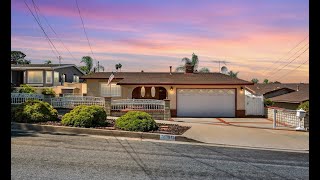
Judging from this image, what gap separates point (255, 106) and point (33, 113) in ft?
58.3

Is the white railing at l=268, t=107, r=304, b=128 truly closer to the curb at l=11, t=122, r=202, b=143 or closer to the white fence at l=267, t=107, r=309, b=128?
the white fence at l=267, t=107, r=309, b=128

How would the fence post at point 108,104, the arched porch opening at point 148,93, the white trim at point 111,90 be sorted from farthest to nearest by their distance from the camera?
the white trim at point 111,90 < the arched porch opening at point 148,93 < the fence post at point 108,104

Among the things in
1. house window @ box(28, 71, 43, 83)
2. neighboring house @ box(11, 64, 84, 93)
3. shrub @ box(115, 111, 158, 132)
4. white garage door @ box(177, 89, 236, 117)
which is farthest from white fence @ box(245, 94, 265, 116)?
house window @ box(28, 71, 43, 83)

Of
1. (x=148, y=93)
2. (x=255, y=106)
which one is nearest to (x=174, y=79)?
(x=148, y=93)

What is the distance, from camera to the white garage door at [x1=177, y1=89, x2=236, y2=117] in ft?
88.6

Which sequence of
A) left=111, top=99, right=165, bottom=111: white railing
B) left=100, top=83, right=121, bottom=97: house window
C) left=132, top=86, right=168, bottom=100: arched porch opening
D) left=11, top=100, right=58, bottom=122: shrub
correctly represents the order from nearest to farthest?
left=11, top=100, right=58, bottom=122: shrub, left=111, top=99, right=165, bottom=111: white railing, left=132, top=86, right=168, bottom=100: arched porch opening, left=100, top=83, right=121, bottom=97: house window

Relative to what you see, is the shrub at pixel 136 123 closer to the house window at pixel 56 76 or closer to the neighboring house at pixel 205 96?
the neighboring house at pixel 205 96

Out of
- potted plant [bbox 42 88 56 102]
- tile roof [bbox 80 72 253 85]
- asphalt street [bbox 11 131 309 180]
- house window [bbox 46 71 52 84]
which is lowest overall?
asphalt street [bbox 11 131 309 180]

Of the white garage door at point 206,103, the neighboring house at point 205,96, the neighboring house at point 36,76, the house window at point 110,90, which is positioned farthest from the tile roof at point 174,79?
the neighboring house at point 36,76

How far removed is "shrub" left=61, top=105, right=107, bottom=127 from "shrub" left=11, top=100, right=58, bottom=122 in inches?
59.9

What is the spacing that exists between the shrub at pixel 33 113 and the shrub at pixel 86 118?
152cm

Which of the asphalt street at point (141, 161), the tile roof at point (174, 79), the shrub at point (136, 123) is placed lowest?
the asphalt street at point (141, 161)

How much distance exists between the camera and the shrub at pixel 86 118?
50.9 feet

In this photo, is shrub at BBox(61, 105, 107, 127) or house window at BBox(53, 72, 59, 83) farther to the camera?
house window at BBox(53, 72, 59, 83)
